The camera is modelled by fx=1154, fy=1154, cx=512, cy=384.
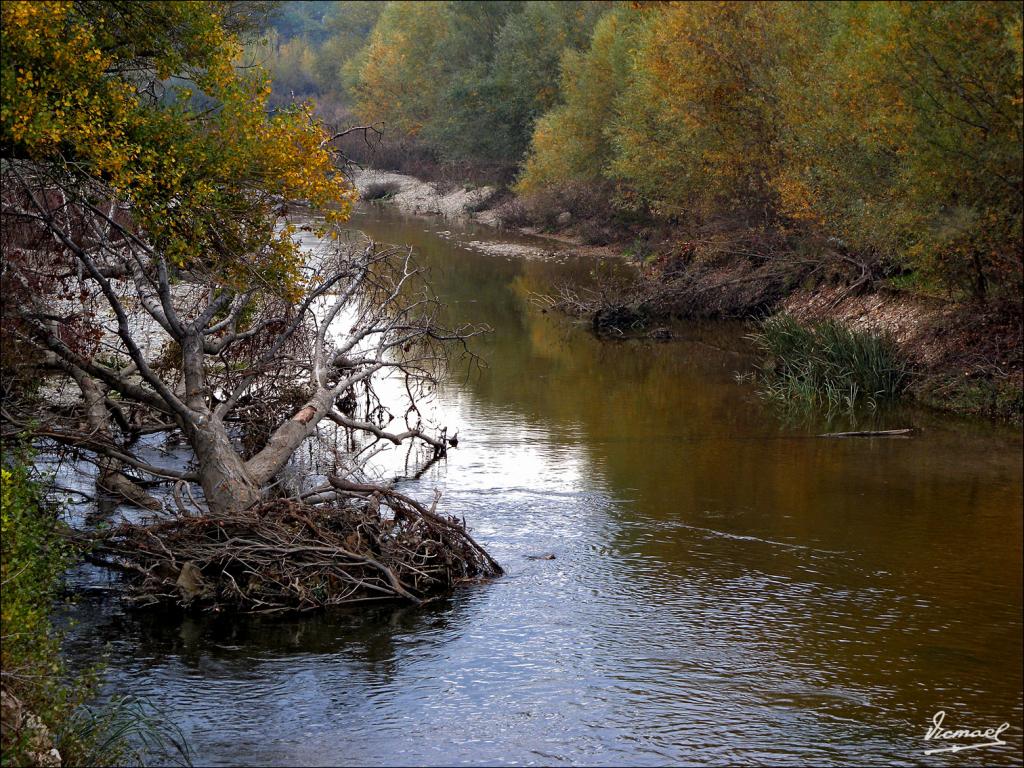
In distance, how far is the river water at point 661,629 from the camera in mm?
9133

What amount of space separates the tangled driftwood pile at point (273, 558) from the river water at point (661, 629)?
281mm

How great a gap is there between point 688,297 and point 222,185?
20.0 meters

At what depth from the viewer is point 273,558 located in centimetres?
1108

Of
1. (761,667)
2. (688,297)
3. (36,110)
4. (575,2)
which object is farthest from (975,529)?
(575,2)

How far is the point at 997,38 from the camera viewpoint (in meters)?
18.3

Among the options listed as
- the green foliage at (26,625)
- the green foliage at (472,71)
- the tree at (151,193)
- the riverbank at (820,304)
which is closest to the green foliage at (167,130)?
the tree at (151,193)

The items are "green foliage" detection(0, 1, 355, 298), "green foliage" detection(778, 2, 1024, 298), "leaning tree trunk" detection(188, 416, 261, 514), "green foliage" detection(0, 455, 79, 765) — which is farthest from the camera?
"green foliage" detection(778, 2, 1024, 298)

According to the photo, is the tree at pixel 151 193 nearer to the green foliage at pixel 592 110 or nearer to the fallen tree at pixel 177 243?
the fallen tree at pixel 177 243

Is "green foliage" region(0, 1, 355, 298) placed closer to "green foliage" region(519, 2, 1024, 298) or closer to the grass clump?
"green foliage" region(519, 2, 1024, 298)

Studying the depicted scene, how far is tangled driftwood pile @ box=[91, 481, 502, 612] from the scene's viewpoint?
11094 millimetres

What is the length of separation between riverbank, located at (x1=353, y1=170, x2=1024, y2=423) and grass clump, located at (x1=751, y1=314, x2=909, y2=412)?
47 cm

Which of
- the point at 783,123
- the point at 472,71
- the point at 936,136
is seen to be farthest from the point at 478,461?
the point at 472,71

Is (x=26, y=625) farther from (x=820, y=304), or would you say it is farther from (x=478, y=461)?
(x=820, y=304)

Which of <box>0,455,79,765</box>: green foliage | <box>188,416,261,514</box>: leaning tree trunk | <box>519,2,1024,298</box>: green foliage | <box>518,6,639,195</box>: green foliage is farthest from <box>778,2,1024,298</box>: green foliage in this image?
<box>518,6,639,195</box>: green foliage
